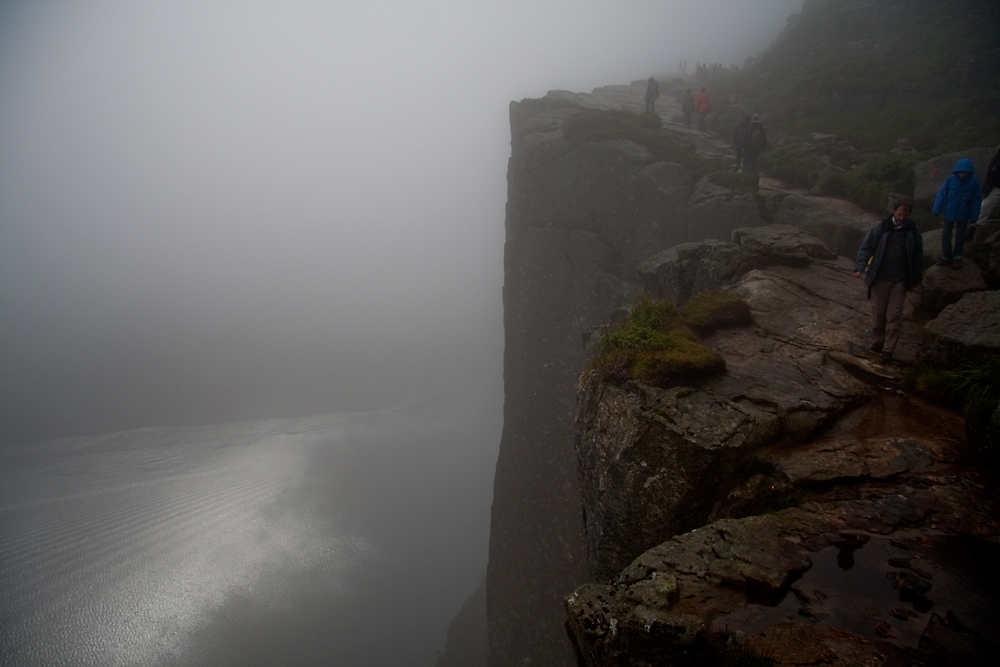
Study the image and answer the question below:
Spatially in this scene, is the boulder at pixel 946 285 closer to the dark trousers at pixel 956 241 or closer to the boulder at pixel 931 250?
the dark trousers at pixel 956 241

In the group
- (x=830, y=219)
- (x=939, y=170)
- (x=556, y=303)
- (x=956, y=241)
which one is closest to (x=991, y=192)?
(x=956, y=241)

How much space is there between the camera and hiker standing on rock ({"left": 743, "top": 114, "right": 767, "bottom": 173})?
72.8ft

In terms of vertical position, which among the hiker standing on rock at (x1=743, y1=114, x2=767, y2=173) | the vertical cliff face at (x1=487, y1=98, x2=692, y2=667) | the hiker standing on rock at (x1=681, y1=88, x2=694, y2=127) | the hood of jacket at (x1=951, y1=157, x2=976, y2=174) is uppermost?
the hiker standing on rock at (x1=681, y1=88, x2=694, y2=127)

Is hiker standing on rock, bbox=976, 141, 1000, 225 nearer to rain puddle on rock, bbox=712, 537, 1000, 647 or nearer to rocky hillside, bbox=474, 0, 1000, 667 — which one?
rocky hillside, bbox=474, 0, 1000, 667

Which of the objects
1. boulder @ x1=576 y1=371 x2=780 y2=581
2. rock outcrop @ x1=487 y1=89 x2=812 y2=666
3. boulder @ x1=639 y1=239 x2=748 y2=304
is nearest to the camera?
boulder @ x1=576 y1=371 x2=780 y2=581

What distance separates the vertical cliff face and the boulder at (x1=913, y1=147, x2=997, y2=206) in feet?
30.1

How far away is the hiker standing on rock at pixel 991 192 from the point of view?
11.6 metres

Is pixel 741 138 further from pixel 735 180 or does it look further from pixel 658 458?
pixel 658 458

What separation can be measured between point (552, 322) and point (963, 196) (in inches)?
694

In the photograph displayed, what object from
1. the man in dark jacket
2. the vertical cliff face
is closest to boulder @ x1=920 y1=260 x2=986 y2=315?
the man in dark jacket

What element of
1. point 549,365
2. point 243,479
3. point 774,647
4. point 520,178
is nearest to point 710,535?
point 774,647

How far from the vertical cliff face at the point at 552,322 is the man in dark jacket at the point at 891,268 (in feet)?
43.5

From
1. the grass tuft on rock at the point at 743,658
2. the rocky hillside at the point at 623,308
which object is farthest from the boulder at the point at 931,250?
the grass tuft on rock at the point at 743,658

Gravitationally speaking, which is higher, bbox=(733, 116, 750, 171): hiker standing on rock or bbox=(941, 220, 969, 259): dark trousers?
bbox=(733, 116, 750, 171): hiker standing on rock
